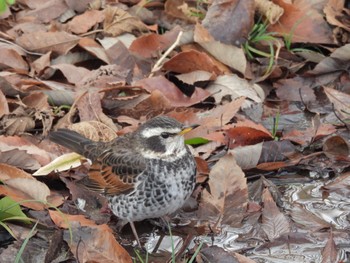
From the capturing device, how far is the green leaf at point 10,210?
613cm

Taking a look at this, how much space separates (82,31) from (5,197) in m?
2.99

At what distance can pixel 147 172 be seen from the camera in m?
6.24

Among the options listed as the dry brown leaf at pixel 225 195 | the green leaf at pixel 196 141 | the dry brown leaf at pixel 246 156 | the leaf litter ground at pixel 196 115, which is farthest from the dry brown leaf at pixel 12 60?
the dry brown leaf at pixel 225 195

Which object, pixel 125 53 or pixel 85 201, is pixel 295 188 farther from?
pixel 125 53

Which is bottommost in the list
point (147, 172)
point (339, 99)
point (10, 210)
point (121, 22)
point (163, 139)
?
point (339, 99)

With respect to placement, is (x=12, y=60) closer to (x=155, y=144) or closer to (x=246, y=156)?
(x=155, y=144)

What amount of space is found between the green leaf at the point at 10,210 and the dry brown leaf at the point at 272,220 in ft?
5.81

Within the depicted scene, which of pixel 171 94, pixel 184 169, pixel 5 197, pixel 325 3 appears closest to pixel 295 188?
pixel 184 169

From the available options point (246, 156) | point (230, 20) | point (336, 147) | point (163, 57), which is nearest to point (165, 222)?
point (246, 156)

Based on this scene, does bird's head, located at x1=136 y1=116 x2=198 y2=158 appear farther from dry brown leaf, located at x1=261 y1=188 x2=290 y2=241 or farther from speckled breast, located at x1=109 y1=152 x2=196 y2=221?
dry brown leaf, located at x1=261 y1=188 x2=290 y2=241

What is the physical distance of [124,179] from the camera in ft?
20.8

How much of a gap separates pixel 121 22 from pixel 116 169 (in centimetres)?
273

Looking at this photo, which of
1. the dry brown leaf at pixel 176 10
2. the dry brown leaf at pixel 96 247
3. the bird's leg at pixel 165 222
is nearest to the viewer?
→ the dry brown leaf at pixel 96 247

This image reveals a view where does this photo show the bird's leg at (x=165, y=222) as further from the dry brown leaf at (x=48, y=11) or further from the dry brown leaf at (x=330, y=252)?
Answer: the dry brown leaf at (x=48, y=11)
